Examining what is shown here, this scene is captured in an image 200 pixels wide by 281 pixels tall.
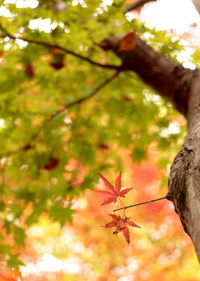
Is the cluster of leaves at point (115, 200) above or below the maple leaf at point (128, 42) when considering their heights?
below

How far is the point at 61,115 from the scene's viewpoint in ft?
7.26

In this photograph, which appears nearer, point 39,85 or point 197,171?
point 197,171

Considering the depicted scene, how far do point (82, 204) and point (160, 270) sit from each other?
5.02ft

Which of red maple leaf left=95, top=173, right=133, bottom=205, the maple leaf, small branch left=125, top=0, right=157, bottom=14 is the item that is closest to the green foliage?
the maple leaf

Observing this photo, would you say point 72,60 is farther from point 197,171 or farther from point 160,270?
point 160,270

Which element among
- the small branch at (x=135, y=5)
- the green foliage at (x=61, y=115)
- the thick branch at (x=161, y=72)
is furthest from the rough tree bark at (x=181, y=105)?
the small branch at (x=135, y=5)

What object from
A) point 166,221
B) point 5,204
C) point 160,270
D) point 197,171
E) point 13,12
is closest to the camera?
point 197,171

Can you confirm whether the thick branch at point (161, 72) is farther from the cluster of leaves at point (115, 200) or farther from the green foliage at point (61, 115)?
the cluster of leaves at point (115, 200)

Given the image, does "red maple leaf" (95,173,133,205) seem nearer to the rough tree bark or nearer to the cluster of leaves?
the cluster of leaves

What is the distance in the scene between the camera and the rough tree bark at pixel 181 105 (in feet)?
2.47

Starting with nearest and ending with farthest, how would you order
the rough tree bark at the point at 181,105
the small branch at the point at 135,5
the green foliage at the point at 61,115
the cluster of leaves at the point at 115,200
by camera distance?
the rough tree bark at the point at 181,105
the cluster of leaves at the point at 115,200
the green foliage at the point at 61,115
the small branch at the point at 135,5

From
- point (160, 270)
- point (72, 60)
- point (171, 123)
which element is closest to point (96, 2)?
point (72, 60)

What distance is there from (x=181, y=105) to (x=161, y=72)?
0.20 metres

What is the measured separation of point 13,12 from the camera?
4.83ft
